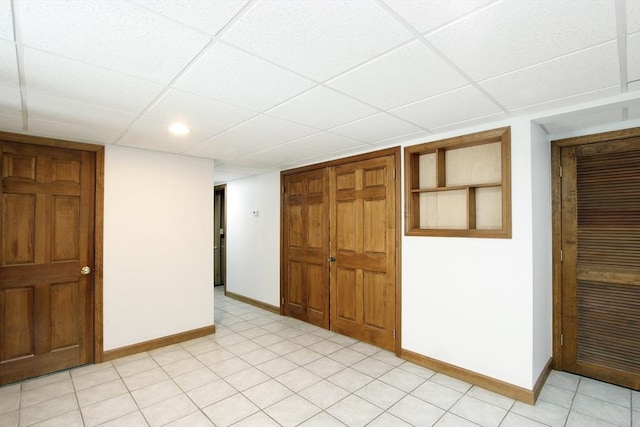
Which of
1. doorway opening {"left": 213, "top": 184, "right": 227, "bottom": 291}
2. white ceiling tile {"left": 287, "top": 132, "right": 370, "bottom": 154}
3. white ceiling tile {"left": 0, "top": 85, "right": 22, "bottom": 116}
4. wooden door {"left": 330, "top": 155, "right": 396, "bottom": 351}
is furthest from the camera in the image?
doorway opening {"left": 213, "top": 184, "right": 227, "bottom": 291}

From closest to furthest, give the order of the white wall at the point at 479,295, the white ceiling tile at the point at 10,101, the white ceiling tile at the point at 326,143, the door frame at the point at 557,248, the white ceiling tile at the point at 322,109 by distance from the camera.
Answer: the white ceiling tile at the point at 10,101, the white ceiling tile at the point at 322,109, the white wall at the point at 479,295, the door frame at the point at 557,248, the white ceiling tile at the point at 326,143

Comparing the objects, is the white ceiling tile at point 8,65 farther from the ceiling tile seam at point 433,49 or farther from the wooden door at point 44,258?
the ceiling tile seam at point 433,49

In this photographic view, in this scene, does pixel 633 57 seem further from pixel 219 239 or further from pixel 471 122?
pixel 219 239

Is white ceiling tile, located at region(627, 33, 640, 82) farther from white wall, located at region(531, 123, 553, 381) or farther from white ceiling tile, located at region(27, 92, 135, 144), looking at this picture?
white ceiling tile, located at region(27, 92, 135, 144)

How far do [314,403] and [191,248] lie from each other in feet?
8.68

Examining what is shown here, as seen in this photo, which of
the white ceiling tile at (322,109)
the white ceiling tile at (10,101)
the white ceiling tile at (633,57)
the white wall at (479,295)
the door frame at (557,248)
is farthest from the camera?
the door frame at (557,248)

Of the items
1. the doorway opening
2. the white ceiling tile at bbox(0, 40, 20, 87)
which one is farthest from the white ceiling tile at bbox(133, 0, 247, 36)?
the doorway opening

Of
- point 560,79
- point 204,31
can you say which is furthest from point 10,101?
point 560,79

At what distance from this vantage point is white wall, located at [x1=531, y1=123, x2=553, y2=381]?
2.78m

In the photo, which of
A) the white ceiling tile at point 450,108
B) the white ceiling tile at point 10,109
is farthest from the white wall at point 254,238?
the white ceiling tile at point 10,109

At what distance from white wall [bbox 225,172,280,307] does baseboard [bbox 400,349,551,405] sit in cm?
265

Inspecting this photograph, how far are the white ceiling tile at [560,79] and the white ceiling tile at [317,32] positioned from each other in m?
0.96

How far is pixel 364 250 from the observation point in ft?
13.2

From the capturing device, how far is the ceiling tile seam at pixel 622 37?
1351 mm
